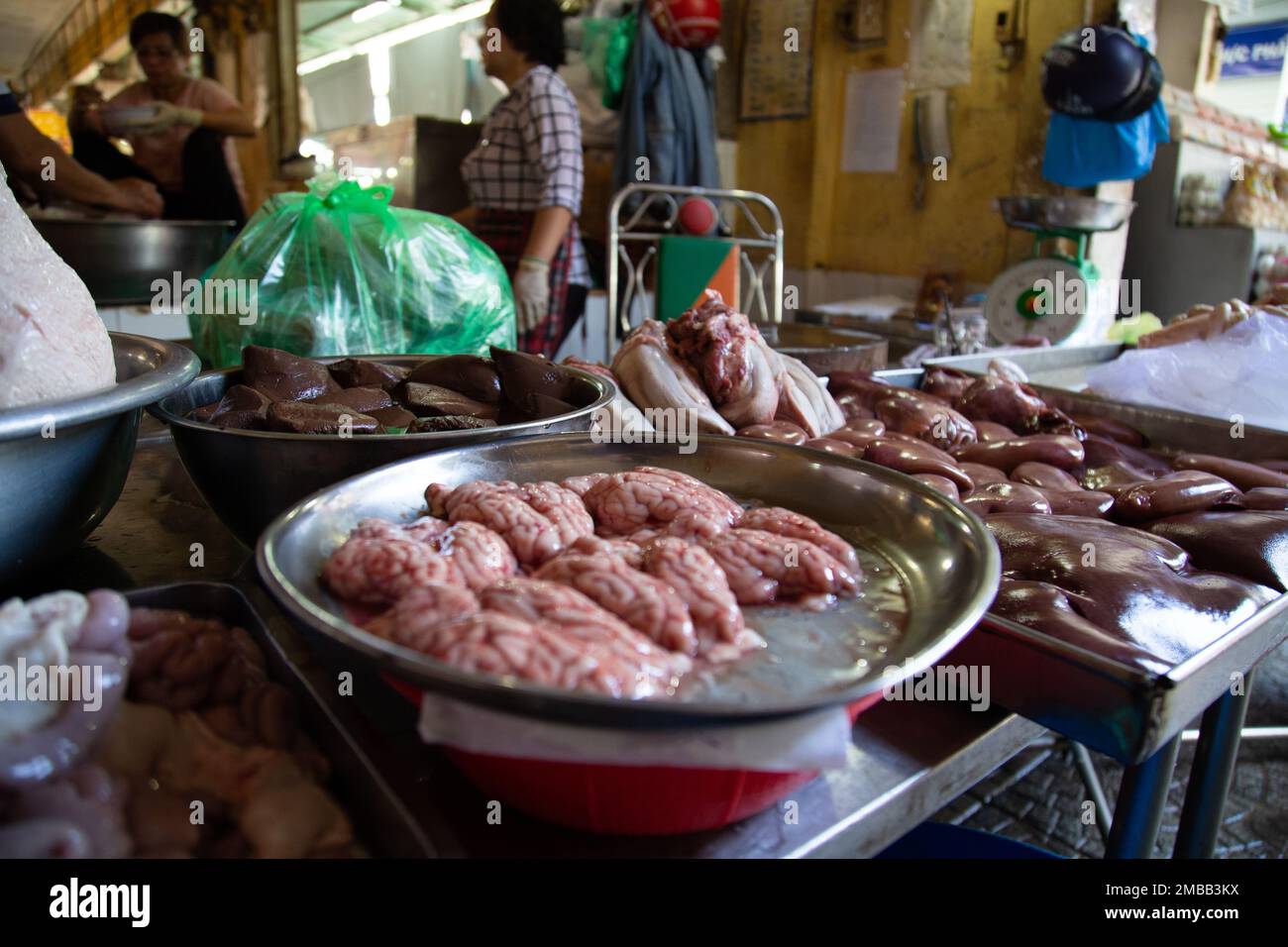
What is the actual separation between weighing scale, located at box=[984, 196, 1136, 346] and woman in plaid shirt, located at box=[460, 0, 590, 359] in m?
1.95

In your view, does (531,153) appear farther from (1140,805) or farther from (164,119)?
(1140,805)

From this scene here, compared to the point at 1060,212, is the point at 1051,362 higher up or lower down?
lower down

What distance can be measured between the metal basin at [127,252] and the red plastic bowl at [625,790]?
2.58 metres

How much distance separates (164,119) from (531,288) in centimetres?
186

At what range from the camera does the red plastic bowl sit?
26.2 inches

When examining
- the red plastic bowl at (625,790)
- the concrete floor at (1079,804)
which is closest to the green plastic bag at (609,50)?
the concrete floor at (1079,804)

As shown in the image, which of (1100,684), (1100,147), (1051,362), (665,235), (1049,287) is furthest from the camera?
(1100,147)

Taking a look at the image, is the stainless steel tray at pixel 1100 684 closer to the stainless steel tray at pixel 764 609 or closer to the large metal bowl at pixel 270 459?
the stainless steel tray at pixel 764 609

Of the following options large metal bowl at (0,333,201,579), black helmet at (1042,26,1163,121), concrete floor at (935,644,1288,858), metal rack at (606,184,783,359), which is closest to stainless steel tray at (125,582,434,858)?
large metal bowl at (0,333,201,579)

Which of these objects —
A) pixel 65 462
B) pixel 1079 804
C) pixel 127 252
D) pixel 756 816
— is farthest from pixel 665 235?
pixel 756 816

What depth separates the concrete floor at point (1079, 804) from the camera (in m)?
2.48

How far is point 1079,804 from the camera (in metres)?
2.68

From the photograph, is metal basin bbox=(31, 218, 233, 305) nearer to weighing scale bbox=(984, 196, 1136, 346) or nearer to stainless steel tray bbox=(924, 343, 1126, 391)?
stainless steel tray bbox=(924, 343, 1126, 391)

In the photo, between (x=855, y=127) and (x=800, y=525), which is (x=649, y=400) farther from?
(x=855, y=127)
